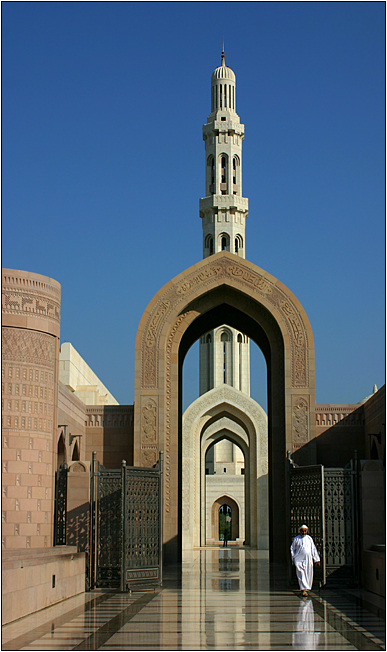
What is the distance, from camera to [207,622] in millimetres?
7613

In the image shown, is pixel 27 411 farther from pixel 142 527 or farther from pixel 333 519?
pixel 333 519

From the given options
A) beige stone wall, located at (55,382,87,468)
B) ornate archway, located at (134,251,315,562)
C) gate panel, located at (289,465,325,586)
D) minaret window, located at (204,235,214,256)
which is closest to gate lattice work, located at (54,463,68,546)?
beige stone wall, located at (55,382,87,468)

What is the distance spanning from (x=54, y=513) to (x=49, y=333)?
9.67 ft

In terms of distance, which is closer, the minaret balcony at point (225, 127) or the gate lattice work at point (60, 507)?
the gate lattice work at point (60, 507)

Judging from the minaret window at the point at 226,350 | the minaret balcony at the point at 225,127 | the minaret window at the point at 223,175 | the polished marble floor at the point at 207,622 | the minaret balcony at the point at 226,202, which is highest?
A: the minaret balcony at the point at 225,127

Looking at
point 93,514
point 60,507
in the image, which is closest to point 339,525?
point 93,514

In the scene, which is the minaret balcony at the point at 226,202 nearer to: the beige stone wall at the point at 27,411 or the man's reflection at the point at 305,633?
the beige stone wall at the point at 27,411

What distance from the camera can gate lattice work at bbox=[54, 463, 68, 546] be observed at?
12.4 m

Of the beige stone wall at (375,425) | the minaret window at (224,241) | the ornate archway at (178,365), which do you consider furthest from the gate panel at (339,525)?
the minaret window at (224,241)

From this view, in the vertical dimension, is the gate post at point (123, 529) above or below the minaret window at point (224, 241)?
below

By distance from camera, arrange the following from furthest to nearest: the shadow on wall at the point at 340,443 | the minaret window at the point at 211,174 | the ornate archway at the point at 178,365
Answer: the minaret window at the point at 211,174 < the shadow on wall at the point at 340,443 < the ornate archway at the point at 178,365

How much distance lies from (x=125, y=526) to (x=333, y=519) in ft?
10.7

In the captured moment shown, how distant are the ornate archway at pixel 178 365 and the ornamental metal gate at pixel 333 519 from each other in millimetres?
3005

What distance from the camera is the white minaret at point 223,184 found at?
131 feet
